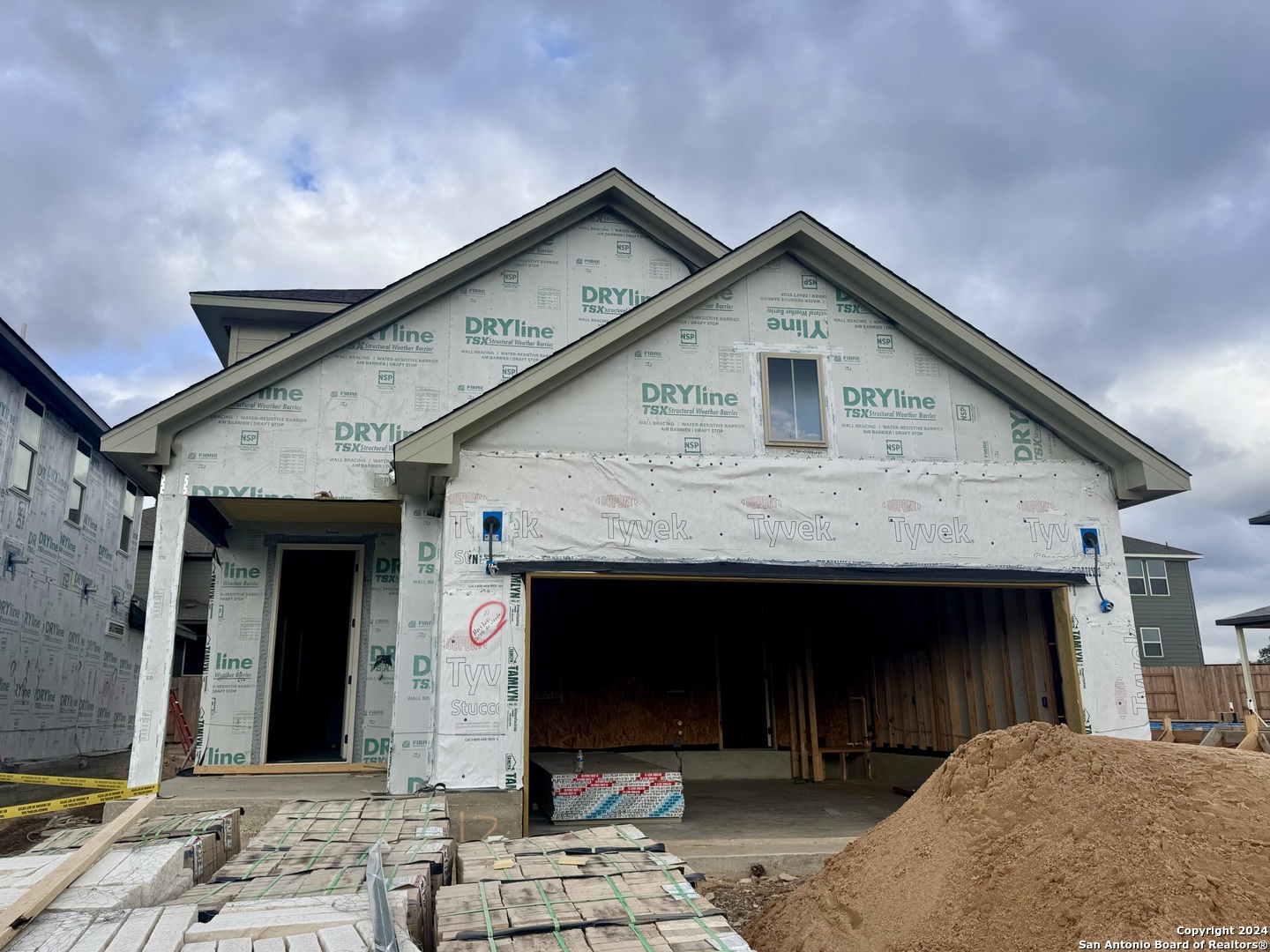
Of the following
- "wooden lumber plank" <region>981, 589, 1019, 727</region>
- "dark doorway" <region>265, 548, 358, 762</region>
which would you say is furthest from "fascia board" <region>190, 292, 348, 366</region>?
"wooden lumber plank" <region>981, 589, 1019, 727</region>

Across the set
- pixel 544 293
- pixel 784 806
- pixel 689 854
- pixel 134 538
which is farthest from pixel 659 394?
pixel 134 538

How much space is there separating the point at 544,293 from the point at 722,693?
711cm

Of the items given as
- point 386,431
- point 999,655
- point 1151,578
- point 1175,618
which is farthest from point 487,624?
point 1175,618

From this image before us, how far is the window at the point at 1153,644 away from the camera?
102 feet

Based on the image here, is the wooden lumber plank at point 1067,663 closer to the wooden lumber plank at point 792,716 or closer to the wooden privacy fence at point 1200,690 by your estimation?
the wooden lumber plank at point 792,716

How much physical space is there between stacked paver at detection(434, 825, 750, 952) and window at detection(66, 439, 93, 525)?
1568cm

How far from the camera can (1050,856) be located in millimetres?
4875

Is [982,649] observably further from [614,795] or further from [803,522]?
[614,795]

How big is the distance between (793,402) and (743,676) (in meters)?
6.54

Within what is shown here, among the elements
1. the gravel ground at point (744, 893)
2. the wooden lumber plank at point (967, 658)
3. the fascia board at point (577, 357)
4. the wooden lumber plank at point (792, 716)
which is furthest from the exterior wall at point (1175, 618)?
the gravel ground at point (744, 893)

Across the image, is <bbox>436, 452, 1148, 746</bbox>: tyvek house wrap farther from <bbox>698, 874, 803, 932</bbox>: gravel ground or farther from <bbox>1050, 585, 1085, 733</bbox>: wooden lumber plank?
<bbox>698, 874, 803, 932</bbox>: gravel ground

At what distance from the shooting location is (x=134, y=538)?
21.1 metres

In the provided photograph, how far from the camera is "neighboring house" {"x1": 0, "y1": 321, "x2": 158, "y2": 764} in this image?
14.7 metres

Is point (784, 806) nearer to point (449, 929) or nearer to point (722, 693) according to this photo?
point (722, 693)
